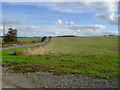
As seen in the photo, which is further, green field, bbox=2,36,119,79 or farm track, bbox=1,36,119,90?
green field, bbox=2,36,119,79

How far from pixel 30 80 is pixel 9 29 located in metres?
92.8

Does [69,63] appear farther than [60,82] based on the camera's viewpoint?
Yes

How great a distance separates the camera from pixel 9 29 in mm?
100625

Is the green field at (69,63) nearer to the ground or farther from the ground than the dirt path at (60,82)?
farther from the ground

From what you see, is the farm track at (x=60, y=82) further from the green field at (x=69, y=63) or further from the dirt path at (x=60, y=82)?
the green field at (x=69, y=63)

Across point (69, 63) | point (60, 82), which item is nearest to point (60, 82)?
point (60, 82)

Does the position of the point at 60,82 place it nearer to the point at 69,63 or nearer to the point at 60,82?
the point at 60,82

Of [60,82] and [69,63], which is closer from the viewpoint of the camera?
[60,82]

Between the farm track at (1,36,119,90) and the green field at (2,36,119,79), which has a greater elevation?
the green field at (2,36,119,79)

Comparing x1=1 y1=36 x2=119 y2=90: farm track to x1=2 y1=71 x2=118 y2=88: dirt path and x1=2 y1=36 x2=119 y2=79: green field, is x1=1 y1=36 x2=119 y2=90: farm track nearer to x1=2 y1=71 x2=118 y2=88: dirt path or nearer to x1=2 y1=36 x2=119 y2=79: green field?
x1=2 y1=71 x2=118 y2=88: dirt path

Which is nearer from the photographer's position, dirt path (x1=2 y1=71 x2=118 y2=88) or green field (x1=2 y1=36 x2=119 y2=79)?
dirt path (x1=2 y1=71 x2=118 y2=88)

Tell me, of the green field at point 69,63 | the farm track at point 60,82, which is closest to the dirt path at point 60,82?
the farm track at point 60,82

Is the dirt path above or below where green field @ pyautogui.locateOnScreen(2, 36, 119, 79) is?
below

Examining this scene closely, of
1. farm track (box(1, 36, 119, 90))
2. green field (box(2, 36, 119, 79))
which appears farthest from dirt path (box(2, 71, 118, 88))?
green field (box(2, 36, 119, 79))
